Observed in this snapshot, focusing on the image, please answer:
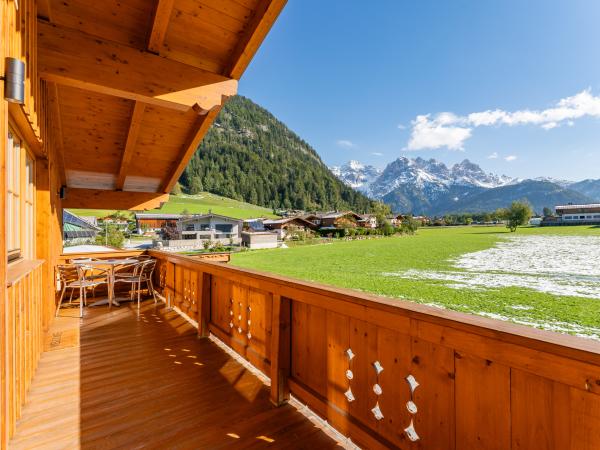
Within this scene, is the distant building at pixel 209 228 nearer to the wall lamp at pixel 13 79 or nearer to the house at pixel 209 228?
the house at pixel 209 228

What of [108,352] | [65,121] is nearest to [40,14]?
[65,121]

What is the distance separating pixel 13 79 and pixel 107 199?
5.10 m

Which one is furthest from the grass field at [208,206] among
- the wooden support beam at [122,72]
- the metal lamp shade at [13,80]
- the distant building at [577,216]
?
the distant building at [577,216]

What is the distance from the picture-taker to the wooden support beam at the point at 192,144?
3855mm

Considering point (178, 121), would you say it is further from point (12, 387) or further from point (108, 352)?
point (12, 387)

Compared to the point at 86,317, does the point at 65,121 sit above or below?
above

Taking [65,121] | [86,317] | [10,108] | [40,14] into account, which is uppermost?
[40,14]

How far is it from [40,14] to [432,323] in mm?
3439

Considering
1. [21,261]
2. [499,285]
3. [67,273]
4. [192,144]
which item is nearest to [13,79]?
[21,261]

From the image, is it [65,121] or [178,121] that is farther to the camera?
[178,121]

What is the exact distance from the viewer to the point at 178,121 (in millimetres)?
4125

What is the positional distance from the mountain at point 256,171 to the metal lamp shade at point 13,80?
260 ft

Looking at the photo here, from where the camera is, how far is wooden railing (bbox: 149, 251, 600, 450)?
891 mm

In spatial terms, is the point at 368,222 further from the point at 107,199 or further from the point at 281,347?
the point at 281,347
